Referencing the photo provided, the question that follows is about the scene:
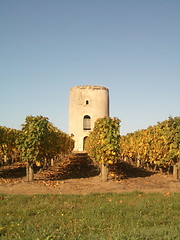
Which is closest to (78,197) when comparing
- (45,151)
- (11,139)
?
(45,151)

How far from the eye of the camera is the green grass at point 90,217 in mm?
4945

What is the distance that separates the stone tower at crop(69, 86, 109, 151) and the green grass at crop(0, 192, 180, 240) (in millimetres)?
36059

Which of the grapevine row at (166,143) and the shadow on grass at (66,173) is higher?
the grapevine row at (166,143)

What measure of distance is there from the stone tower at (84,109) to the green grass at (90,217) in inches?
1420

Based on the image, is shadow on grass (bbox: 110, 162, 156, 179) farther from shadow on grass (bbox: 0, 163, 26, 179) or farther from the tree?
shadow on grass (bbox: 0, 163, 26, 179)

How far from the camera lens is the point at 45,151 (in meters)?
12.7

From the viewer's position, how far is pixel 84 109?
1774 inches

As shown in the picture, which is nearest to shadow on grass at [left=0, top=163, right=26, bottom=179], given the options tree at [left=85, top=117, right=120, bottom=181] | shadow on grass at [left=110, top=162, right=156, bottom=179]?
tree at [left=85, top=117, right=120, bottom=181]

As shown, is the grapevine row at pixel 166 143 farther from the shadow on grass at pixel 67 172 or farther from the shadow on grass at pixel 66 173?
the shadow on grass at pixel 67 172

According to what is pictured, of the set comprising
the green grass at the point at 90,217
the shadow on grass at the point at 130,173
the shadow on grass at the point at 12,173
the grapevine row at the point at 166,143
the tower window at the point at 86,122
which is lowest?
the shadow on grass at the point at 130,173

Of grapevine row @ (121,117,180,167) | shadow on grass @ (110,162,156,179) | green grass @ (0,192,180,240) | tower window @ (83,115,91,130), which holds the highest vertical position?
tower window @ (83,115,91,130)

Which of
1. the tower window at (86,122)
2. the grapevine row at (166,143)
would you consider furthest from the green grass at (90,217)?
the tower window at (86,122)

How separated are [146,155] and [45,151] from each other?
24.9 feet

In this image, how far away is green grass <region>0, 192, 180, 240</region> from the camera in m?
4.94
